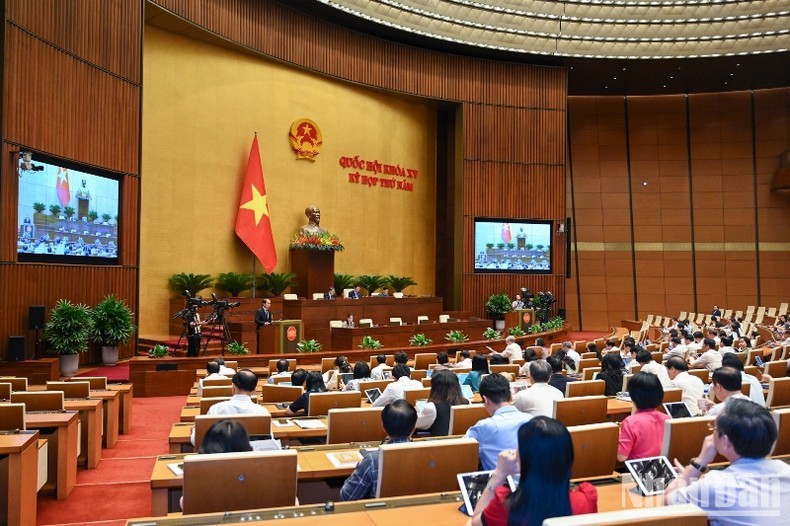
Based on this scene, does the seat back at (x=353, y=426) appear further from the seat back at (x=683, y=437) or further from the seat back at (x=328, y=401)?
the seat back at (x=683, y=437)

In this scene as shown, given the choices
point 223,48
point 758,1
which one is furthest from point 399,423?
point 758,1

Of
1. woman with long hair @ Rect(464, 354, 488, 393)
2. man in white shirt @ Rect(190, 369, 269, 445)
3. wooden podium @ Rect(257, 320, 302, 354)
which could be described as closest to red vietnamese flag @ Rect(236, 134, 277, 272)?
wooden podium @ Rect(257, 320, 302, 354)

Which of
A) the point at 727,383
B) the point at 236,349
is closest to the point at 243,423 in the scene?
the point at 727,383

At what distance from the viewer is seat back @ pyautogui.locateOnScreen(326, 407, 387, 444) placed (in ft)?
13.3

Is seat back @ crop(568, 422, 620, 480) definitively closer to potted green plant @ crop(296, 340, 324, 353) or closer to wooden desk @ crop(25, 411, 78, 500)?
wooden desk @ crop(25, 411, 78, 500)

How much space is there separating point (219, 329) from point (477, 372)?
301 inches

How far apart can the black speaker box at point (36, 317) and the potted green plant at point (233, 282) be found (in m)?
5.20

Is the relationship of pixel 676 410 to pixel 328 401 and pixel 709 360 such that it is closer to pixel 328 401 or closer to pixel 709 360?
pixel 328 401

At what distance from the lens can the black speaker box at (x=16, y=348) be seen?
30.3ft

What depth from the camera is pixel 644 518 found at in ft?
5.81

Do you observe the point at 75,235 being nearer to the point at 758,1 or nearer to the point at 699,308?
the point at 758,1

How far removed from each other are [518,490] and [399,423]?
1140mm

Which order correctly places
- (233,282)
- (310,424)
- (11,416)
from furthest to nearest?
(233,282)
(310,424)
(11,416)

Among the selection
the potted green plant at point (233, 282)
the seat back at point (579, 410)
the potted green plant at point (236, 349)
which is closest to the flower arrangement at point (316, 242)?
the potted green plant at point (233, 282)
